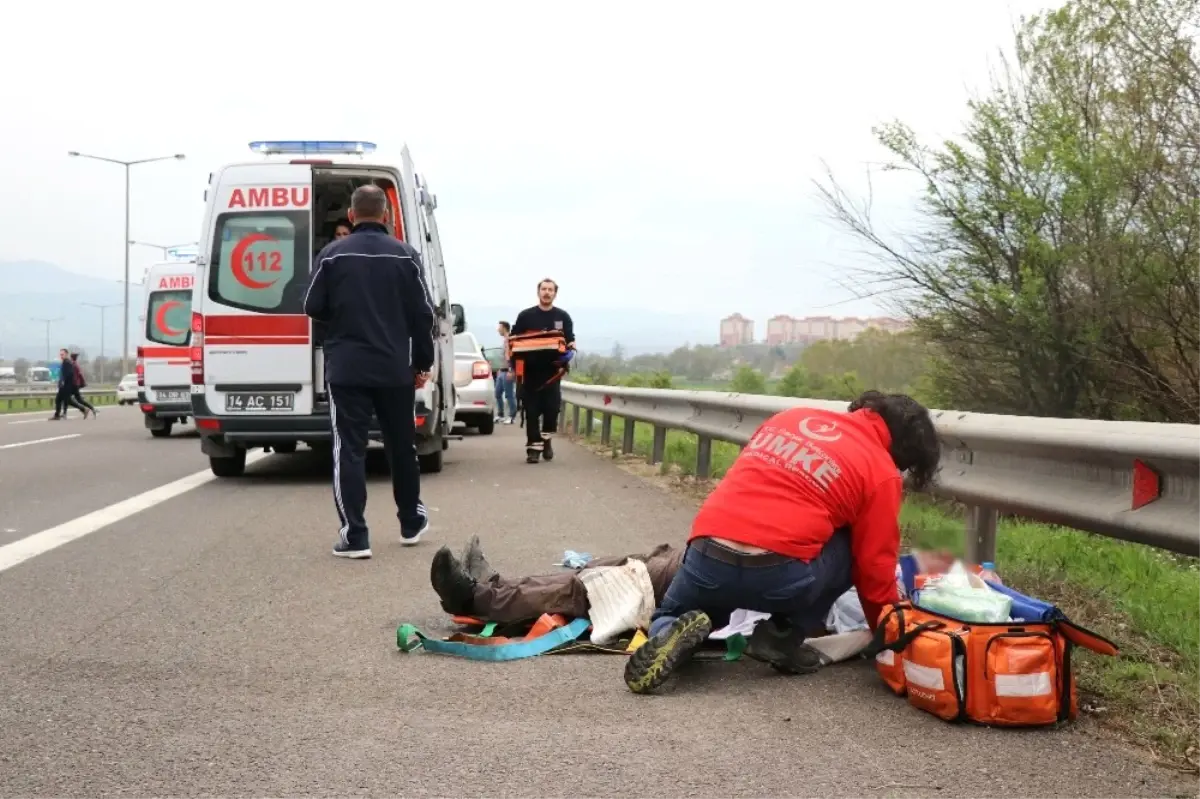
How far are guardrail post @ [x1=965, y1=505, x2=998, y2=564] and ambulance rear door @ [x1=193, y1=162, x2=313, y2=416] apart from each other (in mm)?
6696

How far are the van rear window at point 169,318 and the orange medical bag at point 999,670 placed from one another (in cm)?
1710

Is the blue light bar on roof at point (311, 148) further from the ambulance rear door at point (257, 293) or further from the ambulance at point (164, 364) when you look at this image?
the ambulance at point (164, 364)

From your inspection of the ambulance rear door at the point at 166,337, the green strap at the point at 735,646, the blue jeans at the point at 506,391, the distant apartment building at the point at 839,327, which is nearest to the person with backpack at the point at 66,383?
the ambulance rear door at the point at 166,337

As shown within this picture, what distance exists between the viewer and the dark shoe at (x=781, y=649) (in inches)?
171

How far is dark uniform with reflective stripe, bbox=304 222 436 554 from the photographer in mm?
7277

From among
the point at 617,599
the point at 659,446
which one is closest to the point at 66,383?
the point at 659,446

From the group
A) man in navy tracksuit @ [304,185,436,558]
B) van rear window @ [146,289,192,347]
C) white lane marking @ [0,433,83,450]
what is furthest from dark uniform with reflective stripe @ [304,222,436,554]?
van rear window @ [146,289,192,347]

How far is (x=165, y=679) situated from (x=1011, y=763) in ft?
8.55

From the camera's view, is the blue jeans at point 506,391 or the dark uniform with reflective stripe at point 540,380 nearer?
the dark uniform with reflective stripe at point 540,380

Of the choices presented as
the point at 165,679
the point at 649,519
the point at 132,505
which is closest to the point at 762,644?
the point at 165,679

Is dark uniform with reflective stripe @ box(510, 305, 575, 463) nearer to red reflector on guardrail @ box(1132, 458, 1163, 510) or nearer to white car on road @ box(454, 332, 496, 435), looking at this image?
white car on road @ box(454, 332, 496, 435)

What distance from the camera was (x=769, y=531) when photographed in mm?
4184

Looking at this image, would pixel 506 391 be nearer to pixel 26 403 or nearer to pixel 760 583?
pixel 26 403

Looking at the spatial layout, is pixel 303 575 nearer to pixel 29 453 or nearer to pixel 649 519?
pixel 649 519
